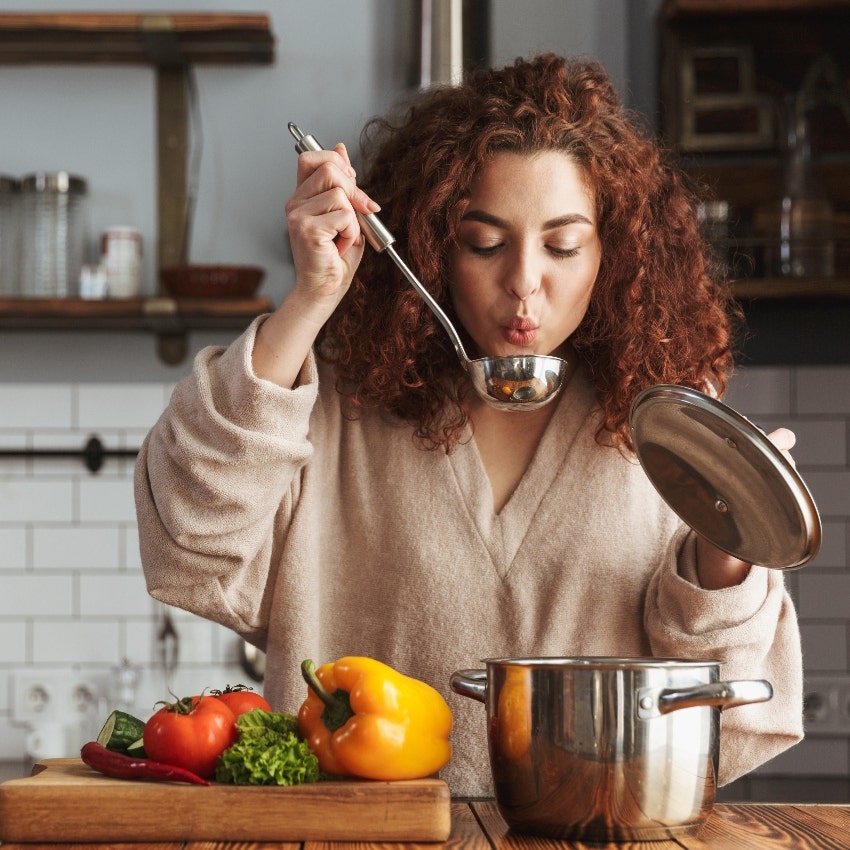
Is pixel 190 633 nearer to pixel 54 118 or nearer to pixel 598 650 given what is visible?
pixel 54 118

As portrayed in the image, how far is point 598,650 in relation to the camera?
143 centimetres

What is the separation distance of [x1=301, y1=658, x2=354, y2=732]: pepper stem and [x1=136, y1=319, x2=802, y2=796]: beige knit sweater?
0.76 ft

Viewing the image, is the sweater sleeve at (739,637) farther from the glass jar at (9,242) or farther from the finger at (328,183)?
the glass jar at (9,242)

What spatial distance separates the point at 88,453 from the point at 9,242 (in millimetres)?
499

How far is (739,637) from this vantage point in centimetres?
125

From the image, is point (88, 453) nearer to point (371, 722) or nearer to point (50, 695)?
point (50, 695)

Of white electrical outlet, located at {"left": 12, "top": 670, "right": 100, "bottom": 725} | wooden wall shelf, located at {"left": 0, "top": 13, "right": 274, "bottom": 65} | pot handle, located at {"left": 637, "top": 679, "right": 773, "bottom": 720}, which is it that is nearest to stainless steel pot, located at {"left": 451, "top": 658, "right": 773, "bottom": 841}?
pot handle, located at {"left": 637, "top": 679, "right": 773, "bottom": 720}

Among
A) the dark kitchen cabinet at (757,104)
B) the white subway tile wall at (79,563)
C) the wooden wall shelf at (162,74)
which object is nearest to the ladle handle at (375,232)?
the wooden wall shelf at (162,74)

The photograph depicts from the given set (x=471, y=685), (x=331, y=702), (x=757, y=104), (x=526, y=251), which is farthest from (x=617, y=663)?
(x=757, y=104)

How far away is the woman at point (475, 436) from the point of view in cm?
127

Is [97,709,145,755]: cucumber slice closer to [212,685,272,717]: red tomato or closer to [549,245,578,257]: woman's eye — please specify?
[212,685,272,717]: red tomato

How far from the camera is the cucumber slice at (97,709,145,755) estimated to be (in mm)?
1106

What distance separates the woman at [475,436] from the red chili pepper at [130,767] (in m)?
0.26

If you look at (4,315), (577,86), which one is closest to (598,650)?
(577,86)
